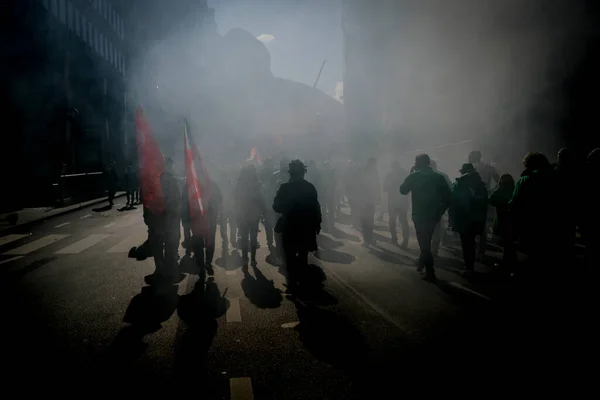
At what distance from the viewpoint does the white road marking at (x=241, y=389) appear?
10.4 ft

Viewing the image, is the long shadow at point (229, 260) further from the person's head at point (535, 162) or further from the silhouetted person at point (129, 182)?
the silhouetted person at point (129, 182)

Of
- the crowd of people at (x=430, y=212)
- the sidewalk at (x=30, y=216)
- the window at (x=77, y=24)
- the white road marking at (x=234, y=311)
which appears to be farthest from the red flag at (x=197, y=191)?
the window at (x=77, y=24)

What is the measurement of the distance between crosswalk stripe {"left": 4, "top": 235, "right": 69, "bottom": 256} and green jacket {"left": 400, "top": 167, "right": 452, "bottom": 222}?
7.56m

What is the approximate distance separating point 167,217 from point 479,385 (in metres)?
5.08

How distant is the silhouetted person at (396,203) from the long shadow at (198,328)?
4.66m

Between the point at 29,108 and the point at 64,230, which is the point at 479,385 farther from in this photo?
the point at 29,108

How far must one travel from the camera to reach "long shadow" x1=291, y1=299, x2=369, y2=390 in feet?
12.3

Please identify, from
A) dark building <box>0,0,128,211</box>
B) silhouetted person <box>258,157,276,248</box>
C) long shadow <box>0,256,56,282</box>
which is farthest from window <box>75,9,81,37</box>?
long shadow <box>0,256,56,282</box>

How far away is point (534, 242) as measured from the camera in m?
5.12

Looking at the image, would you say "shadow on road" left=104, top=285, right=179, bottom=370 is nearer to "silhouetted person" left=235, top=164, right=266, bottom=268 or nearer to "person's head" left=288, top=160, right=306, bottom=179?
"silhouetted person" left=235, top=164, right=266, bottom=268

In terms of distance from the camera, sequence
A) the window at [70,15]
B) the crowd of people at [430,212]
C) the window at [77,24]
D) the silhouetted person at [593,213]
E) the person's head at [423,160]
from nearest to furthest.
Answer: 1. the crowd of people at [430,212]
2. the silhouetted person at [593,213]
3. the person's head at [423,160]
4. the window at [70,15]
5. the window at [77,24]

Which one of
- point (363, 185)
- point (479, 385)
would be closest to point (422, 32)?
point (363, 185)

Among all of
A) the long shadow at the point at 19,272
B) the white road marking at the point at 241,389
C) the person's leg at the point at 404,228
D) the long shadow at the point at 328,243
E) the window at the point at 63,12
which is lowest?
the long shadow at the point at 19,272

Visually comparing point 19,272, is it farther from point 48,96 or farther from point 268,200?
point 48,96
